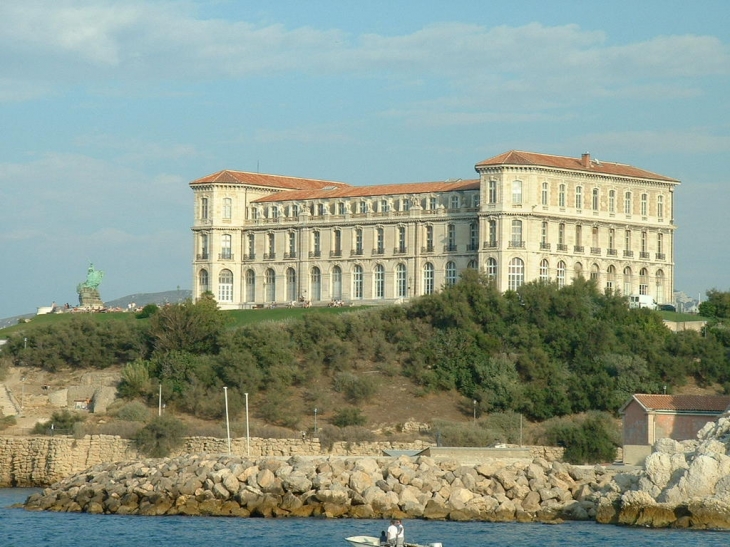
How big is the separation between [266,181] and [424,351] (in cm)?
2854

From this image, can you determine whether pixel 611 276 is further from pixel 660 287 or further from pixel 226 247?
pixel 226 247

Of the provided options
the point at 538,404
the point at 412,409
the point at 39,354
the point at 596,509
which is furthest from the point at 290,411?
the point at 596,509

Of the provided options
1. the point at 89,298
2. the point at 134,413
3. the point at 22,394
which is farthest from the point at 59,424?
the point at 89,298

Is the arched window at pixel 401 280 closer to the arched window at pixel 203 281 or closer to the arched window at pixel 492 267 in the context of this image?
the arched window at pixel 492 267

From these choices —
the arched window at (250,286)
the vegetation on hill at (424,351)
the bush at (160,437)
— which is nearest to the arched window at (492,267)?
the vegetation on hill at (424,351)

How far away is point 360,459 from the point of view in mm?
58000

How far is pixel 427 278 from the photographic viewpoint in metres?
104

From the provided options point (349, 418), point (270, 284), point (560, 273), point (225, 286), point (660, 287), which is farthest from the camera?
point (225, 286)

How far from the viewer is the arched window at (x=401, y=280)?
104500 mm

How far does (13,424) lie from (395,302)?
28.1 metres

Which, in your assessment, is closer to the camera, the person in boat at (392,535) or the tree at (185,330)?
the person in boat at (392,535)

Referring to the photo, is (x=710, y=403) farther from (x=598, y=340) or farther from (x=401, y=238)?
(x=401, y=238)

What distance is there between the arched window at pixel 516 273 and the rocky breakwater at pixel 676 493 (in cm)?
4517

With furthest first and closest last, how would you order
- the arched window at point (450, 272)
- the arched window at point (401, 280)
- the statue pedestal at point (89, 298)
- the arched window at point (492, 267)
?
the statue pedestal at point (89, 298), the arched window at point (401, 280), the arched window at point (450, 272), the arched window at point (492, 267)
